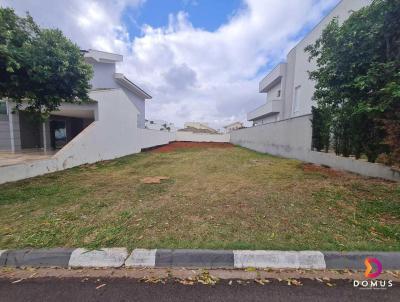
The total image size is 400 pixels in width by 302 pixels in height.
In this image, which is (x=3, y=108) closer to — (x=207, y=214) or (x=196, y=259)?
(x=207, y=214)

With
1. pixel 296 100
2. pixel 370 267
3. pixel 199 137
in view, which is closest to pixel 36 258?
pixel 370 267

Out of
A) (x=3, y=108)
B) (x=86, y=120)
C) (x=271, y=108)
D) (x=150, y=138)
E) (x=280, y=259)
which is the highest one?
(x=271, y=108)

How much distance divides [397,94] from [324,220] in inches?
107

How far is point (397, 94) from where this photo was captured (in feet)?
13.0

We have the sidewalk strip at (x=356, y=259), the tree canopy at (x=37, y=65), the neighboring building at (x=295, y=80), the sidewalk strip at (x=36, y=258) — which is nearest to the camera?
the sidewalk strip at (x=356, y=259)

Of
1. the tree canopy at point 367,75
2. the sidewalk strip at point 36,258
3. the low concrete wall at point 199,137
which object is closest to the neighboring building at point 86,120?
the sidewalk strip at point 36,258

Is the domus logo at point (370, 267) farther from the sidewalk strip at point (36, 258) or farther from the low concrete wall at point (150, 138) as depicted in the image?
the low concrete wall at point (150, 138)

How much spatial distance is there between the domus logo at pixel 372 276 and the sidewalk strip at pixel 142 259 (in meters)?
2.24

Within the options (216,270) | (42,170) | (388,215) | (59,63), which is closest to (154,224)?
(216,270)

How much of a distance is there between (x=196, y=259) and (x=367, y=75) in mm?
5342

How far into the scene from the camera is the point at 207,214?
12.4ft

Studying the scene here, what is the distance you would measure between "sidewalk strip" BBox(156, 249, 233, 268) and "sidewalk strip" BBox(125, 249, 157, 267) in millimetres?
61

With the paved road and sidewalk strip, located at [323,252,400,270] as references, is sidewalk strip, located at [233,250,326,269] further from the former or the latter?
the paved road

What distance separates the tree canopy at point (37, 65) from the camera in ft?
15.3
